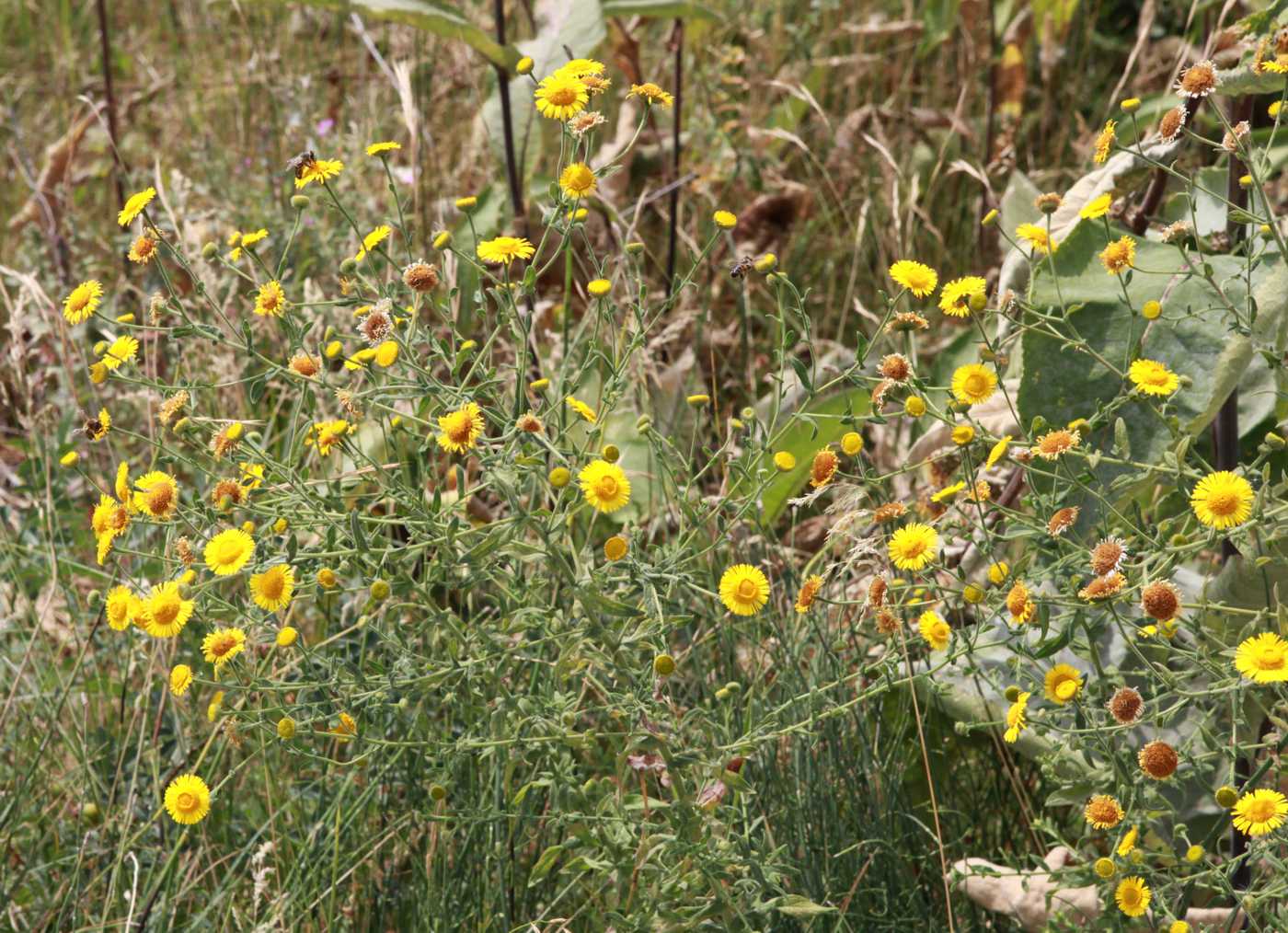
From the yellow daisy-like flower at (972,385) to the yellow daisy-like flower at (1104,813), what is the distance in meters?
0.41

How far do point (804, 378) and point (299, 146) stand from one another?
2.13 metres

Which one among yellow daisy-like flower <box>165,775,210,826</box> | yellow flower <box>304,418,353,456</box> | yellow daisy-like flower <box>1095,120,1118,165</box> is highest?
yellow daisy-like flower <box>1095,120,1118,165</box>

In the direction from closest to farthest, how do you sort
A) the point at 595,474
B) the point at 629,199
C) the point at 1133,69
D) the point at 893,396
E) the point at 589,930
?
the point at 595,474 < the point at 893,396 < the point at 589,930 < the point at 629,199 < the point at 1133,69

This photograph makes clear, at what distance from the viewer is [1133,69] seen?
11.1 feet

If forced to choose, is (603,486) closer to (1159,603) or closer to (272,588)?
(272,588)

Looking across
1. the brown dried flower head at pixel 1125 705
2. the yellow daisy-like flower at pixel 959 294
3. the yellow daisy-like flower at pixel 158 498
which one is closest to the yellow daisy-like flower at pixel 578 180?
the yellow daisy-like flower at pixel 959 294

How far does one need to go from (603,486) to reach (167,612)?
44cm

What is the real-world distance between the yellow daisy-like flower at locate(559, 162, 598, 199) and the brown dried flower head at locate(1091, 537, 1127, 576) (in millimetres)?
594

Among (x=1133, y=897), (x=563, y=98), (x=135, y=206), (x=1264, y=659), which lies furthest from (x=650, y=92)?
(x=1133, y=897)

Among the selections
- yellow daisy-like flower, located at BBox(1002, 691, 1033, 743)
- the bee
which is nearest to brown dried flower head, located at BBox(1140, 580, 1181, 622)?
yellow daisy-like flower, located at BBox(1002, 691, 1033, 743)

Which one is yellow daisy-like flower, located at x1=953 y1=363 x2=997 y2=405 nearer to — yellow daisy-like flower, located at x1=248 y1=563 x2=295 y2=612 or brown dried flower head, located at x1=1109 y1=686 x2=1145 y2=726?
brown dried flower head, located at x1=1109 y1=686 x2=1145 y2=726

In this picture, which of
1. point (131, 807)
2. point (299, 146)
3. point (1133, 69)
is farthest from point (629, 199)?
point (131, 807)

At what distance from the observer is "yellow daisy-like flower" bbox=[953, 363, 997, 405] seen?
144 cm

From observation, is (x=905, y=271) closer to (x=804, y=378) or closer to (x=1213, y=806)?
(x=804, y=378)
